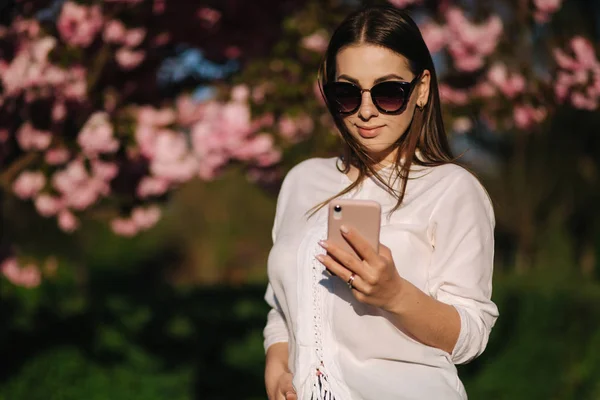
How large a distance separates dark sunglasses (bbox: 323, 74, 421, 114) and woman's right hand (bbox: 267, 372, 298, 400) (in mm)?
750

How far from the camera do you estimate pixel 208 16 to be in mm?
4336

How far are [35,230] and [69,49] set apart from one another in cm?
1027

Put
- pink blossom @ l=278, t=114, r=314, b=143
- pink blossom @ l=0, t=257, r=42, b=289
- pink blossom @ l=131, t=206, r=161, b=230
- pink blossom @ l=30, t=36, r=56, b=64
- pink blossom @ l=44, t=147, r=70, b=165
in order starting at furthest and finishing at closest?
1. pink blossom @ l=0, t=257, r=42, b=289
2. pink blossom @ l=131, t=206, r=161, b=230
3. pink blossom @ l=278, t=114, r=314, b=143
4. pink blossom @ l=44, t=147, r=70, b=165
5. pink blossom @ l=30, t=36, r=56, b=64

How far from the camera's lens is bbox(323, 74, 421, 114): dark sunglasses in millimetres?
2162

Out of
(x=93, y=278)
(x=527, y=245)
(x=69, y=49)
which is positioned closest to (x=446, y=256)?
(x=69, y=49)

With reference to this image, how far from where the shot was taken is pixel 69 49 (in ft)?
12.9

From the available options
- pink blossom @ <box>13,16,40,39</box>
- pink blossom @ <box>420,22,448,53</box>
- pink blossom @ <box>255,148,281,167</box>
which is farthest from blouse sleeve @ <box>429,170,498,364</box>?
pink blossom @ <box>420,22,448,53</box>

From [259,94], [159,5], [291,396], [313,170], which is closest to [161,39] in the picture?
[159,5]

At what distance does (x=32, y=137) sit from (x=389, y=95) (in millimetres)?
2303

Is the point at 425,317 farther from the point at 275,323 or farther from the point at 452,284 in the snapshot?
the point at 275,323

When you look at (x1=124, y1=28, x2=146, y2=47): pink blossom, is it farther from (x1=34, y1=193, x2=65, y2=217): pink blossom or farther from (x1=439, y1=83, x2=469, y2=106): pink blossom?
(x1=439, y1=83, x2=469, y2=106): pink blossom

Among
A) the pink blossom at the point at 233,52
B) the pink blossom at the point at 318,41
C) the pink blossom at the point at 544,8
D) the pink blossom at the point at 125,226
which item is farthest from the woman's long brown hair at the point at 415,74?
the pink blossom at the point at 125,226

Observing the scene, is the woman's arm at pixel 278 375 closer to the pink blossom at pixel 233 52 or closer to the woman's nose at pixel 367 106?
the woman's nose at pixel 367 106

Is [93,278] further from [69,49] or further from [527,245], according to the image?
→ [69,49]
